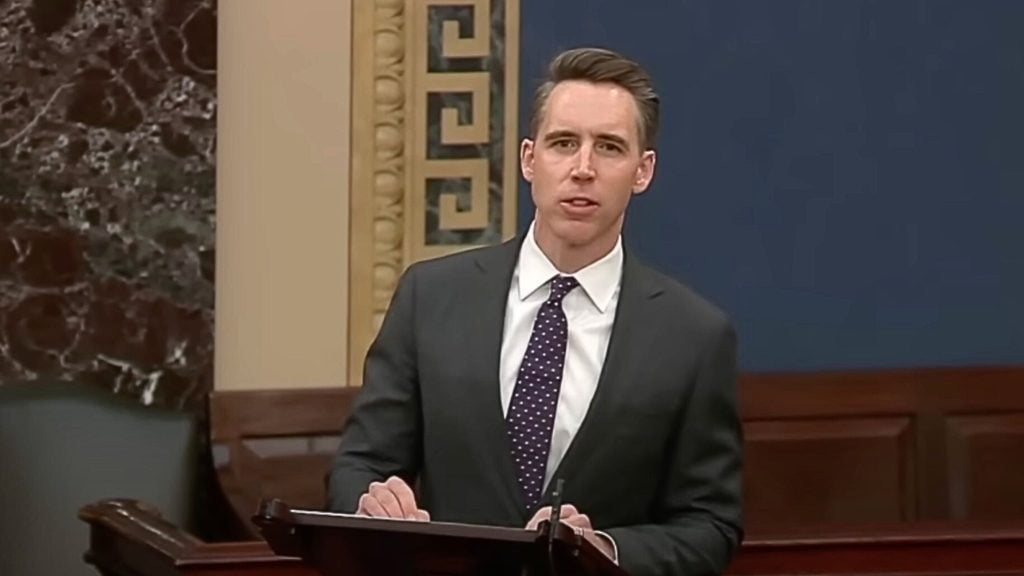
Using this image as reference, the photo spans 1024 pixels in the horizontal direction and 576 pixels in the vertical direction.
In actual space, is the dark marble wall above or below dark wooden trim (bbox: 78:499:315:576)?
above

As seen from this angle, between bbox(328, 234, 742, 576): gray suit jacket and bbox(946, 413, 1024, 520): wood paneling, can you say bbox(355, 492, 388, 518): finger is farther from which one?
bbox(946, 413, 1024, 520): wood paneling

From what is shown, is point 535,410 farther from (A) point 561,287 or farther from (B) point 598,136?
(B) point 598,136

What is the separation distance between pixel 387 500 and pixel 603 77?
65 centimetres

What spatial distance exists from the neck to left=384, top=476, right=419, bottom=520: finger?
0.40 m

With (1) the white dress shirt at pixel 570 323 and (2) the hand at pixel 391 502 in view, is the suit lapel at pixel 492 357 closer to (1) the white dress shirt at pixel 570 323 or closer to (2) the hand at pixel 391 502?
(1) the white dress shirt at pixel 570 323

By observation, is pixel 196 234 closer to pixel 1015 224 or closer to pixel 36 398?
pixel 36 398

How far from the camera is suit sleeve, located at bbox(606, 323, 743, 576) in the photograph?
2.90m

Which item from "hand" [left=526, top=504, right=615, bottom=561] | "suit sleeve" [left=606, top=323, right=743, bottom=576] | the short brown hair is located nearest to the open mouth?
the short brown hair

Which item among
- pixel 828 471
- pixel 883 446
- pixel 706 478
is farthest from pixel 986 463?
pixel 706 478

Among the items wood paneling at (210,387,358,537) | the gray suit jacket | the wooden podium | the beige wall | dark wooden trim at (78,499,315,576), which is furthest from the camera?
→ the beige wall

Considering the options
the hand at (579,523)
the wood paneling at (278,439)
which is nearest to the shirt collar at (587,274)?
the hand at (579,523)

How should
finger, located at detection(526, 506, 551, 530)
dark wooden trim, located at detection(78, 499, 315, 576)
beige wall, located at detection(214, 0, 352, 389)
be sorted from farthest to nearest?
beige wall, located at detection(214, 0, 352, 389) < dark wooden trim, located at detection(78, 499, 315, 576) < finger, located at detection(526, 506, 551, 530)

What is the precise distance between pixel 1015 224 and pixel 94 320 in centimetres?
208

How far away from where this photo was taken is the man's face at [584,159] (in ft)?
9.42
